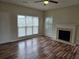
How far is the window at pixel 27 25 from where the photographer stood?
5.62 metres

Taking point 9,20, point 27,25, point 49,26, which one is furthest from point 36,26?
point 9,20

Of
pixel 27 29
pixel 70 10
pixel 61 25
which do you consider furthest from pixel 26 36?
pixel 70 10

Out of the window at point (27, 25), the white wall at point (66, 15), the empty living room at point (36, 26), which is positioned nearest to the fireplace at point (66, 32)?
the empty living room at point (36, 26)

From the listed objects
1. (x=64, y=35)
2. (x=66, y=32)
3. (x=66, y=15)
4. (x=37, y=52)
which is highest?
(x=66, y=15)

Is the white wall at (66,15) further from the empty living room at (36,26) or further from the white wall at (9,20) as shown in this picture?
the white wall at (9,20)

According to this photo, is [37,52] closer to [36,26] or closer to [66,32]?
[66,32]

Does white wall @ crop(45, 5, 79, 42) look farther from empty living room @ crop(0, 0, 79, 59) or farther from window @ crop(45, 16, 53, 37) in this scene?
window @ crop(45, 16, 53, 37)

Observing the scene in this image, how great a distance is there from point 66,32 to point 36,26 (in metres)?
3.02

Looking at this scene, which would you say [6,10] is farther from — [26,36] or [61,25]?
[61,25]

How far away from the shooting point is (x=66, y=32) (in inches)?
204

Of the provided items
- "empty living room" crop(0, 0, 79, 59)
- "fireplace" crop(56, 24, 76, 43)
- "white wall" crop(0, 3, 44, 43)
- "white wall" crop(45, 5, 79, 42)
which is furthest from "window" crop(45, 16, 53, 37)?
"white wall" crop(0, 3, 44, 43)

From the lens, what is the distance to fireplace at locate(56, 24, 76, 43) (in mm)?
4802

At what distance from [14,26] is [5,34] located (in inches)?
33.4

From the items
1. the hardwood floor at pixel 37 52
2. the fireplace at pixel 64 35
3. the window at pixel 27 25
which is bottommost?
the hardwood floor at pixel 37 52
